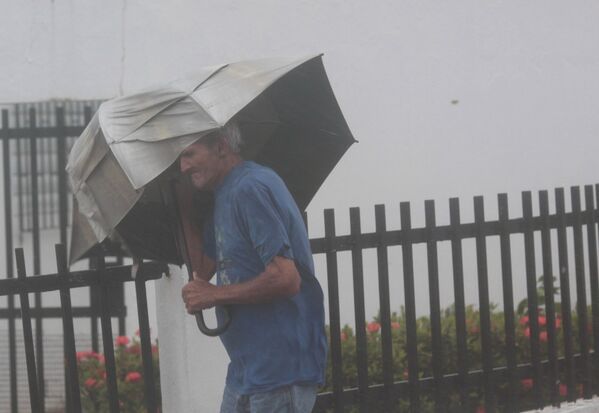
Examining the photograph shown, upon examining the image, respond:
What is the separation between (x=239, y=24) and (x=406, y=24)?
103cm

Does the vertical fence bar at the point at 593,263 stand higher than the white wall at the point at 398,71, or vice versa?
the white wall at the point at 398,71

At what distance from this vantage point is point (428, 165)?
7.71 metres

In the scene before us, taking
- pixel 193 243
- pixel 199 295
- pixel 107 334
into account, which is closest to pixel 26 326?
pixel 107 334

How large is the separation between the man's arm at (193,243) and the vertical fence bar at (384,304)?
1692mm

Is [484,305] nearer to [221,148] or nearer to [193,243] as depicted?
[193,243]

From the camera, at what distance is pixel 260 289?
3.72 m

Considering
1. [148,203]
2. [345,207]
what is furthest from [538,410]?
[148,203]

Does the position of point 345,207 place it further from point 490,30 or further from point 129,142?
point 129,142

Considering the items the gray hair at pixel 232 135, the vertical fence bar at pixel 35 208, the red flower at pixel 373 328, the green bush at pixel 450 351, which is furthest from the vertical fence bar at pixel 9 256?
the gray hair at pixel 232 135

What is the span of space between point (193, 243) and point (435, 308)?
7.11 ft

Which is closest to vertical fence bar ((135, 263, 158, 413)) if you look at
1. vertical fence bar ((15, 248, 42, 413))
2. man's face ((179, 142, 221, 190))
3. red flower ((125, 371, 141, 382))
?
vertical fence bar ((15, 248, 42, 413))

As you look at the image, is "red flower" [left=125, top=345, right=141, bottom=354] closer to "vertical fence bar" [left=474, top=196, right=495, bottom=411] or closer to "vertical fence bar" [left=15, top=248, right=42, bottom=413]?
"vertical fence bar" [left=474, top=196, right=495, bottom=411]

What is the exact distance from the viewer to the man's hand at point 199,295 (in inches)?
150

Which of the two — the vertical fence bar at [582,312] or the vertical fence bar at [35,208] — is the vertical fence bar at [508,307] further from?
the vertical fence bar at [35,208]
